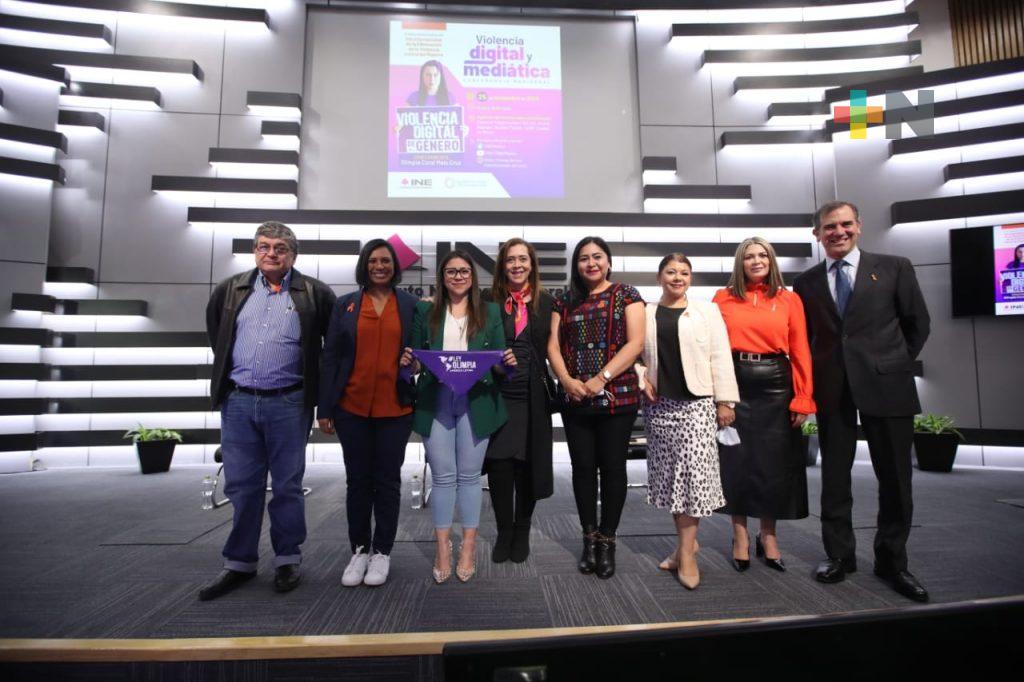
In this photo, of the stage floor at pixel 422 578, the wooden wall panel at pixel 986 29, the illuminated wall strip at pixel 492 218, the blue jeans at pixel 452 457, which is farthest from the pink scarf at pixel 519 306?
the wooden wall panel at pixel 986 29

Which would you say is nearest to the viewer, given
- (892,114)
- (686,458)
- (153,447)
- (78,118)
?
(686,458)

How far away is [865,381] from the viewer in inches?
80.9

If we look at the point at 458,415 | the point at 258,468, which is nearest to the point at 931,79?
the point at 458,415

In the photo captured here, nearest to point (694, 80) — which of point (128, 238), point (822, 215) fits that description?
point (822, 215)

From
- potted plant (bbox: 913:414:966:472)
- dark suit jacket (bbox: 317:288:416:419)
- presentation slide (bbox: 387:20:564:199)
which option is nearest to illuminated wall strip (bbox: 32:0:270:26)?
presentation slide (bbox: 387:20:564:199)

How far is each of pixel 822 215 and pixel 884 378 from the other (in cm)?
82

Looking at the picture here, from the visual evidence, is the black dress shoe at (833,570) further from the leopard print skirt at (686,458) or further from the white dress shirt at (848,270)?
the white dress shirt at (848,270)

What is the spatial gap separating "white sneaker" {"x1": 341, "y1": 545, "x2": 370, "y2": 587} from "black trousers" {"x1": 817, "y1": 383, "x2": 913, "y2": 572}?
2143mm

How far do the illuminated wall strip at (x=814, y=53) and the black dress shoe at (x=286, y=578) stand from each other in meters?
7.05

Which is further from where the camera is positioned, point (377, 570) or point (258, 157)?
point (258, 157)

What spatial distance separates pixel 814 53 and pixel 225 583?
316 inches

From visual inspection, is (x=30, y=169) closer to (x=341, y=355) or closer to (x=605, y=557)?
(x=341, y=355)

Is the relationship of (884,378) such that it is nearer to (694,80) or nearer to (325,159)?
(694,80)

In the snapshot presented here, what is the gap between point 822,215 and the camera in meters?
A: 2.25
